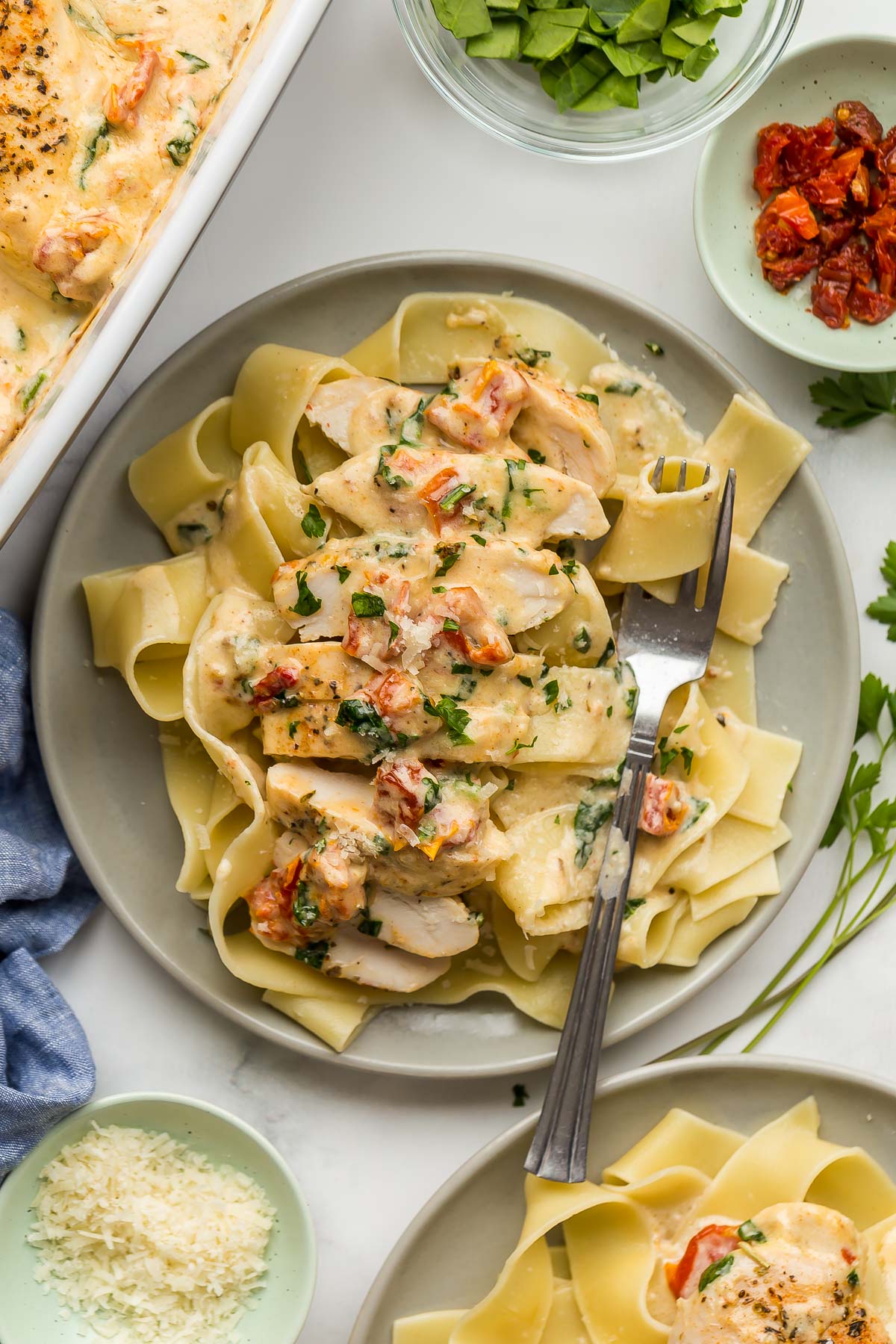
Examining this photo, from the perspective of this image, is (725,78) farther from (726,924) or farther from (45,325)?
(726,924)

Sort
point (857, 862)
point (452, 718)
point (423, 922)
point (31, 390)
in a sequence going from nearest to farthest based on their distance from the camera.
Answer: point (31, 390) → point (452, 718) → point (423, 922) → point (857, 862)

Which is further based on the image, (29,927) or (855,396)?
(855,396)

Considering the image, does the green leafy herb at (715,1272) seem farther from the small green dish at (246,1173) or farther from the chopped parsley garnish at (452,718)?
the chopped parsley garnish at (452,718)

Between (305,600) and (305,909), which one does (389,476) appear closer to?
(305,600)

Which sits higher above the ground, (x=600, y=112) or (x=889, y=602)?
(x=600, y=112)

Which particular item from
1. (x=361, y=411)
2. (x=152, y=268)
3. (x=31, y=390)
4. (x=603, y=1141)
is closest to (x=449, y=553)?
(x=361, y=411)

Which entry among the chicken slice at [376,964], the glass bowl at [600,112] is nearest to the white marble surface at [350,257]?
the glass bowl at [600,112]

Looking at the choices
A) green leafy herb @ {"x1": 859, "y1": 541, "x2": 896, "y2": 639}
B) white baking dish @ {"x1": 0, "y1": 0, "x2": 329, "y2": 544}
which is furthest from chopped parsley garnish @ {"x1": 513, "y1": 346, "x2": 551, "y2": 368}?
green leafy herb @ {"x1": 859, "y1": 541, "x2": 896, "y2": 639}
